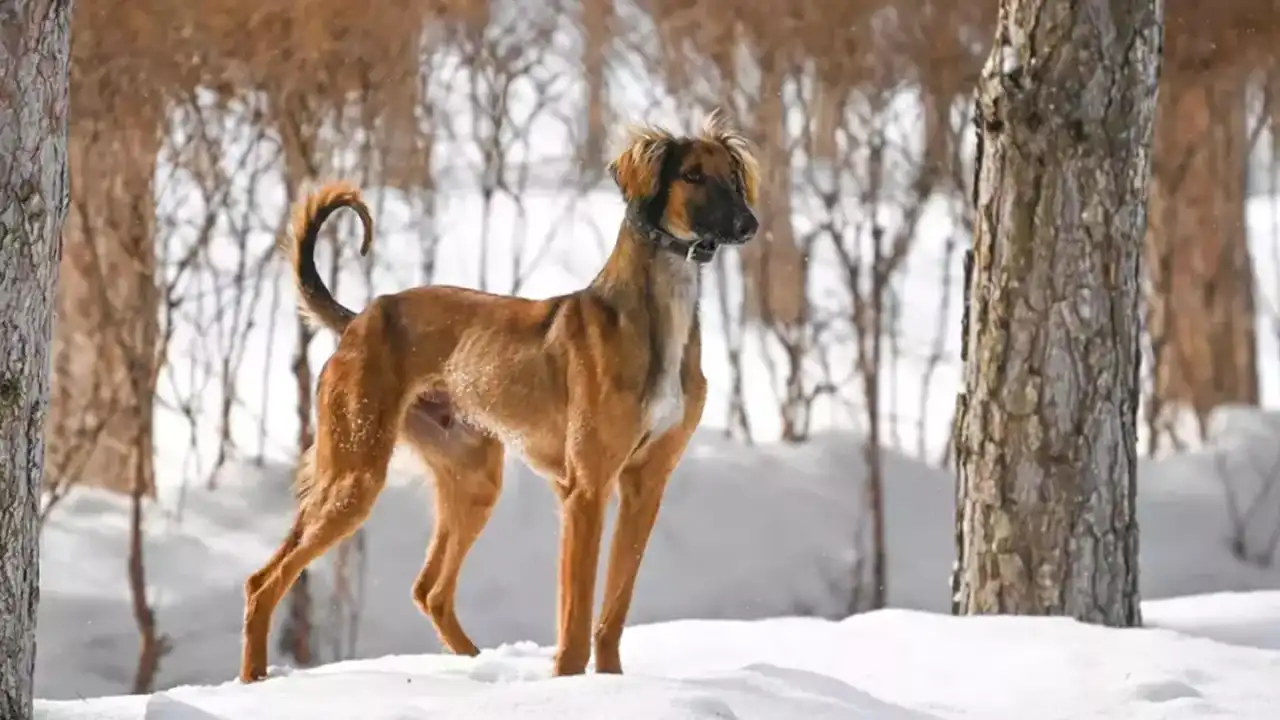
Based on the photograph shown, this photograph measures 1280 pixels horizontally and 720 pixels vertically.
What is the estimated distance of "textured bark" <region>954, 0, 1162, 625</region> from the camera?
5211mm

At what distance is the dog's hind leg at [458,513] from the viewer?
4722 mm

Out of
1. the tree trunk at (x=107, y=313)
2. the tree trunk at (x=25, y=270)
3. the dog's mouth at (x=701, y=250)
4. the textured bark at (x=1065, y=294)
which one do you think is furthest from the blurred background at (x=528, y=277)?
the tree trunk at (x=25, y=270)

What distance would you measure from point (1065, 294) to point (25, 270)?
336cm

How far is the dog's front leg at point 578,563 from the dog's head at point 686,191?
0.67m

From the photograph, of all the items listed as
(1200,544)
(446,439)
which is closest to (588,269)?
(1200,544)

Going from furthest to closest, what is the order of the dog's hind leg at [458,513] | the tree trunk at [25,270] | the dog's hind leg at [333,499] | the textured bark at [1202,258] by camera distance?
the textured bark at [1202,258] < the dog's hind leg at [458,513] < the dog's hind leg at [333,499] < the tree trunk at [25,270]

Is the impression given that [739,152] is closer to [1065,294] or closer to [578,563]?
[578,563]

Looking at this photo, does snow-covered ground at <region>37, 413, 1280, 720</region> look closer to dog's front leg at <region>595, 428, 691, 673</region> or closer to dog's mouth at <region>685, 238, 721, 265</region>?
dog's front leg at <region>595, 428, 691, 673</region>

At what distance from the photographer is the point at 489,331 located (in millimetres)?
4340

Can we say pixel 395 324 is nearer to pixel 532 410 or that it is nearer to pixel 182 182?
pixel 532 410

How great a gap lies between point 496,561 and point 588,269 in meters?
2.22

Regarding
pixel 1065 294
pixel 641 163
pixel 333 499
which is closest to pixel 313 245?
pixel 333 499

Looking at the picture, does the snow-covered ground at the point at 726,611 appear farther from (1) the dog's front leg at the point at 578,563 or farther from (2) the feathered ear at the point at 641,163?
(2) the feathered ear at the point at 641,163

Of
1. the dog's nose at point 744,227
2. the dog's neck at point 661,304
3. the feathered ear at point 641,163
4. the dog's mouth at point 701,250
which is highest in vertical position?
the feathered ear at point 641,163
